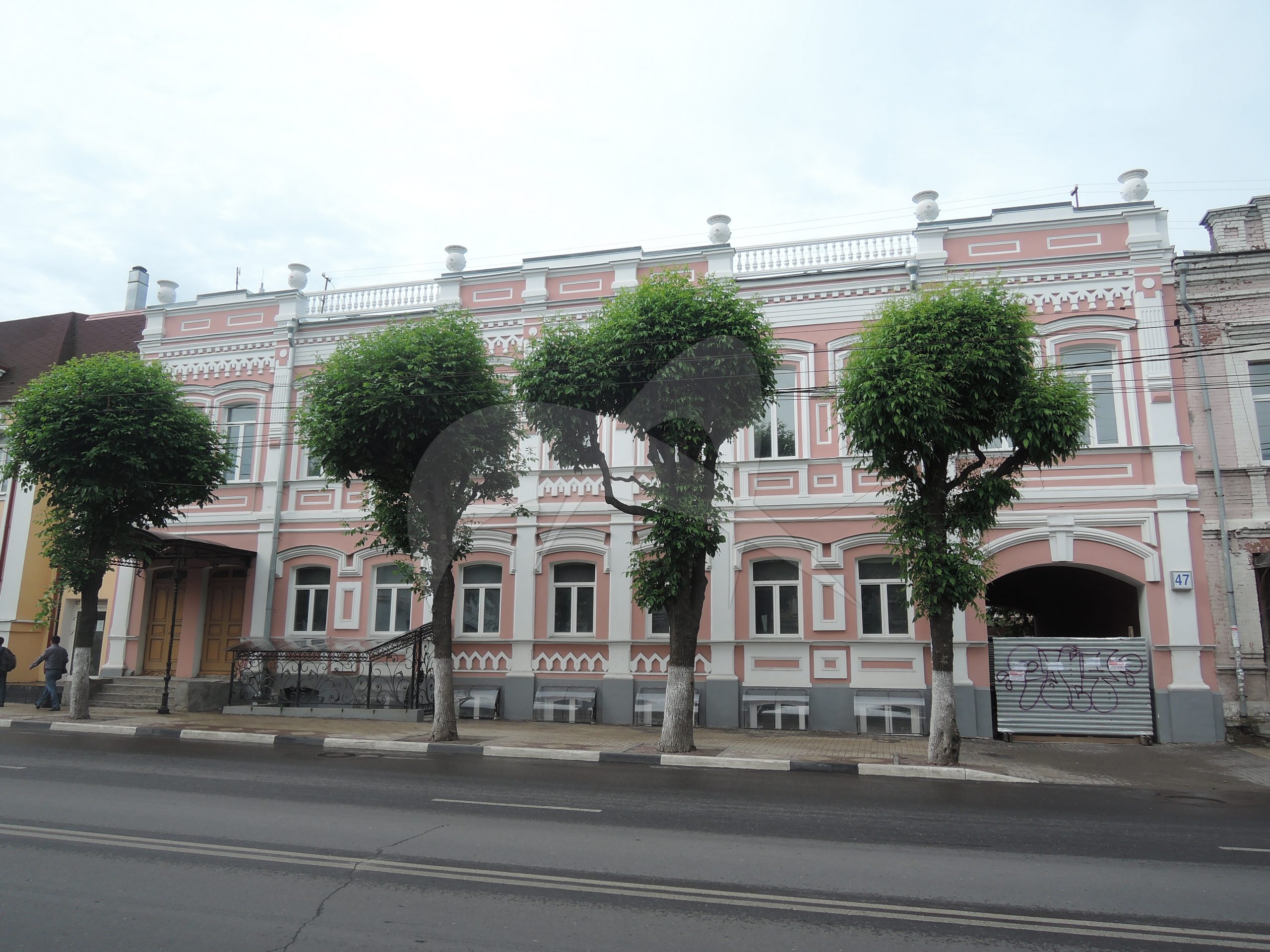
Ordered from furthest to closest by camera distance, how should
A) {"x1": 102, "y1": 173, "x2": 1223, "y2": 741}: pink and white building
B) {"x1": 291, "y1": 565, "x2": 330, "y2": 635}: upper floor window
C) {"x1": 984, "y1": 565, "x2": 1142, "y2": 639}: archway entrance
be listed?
{"x1": 291, "y1": 565, "x2": 330, "y2": 635}: upper floor window
{"x1": 984, "y1": 565, "x2": 1142, "y2": 639}: archway entrance
{"x1": 102, "y1": 173, "x2": 1223, "y2": 741}: pink and white building

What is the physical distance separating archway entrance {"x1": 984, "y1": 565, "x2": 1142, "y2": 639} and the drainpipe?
1.62m

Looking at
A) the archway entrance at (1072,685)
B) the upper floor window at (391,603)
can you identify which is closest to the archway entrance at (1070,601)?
the archway entrance at (1072,685)

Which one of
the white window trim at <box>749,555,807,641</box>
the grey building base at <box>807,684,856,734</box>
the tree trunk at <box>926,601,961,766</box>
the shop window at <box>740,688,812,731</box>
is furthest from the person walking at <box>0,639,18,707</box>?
the tree trunk at <box>926,601,961,766</box>

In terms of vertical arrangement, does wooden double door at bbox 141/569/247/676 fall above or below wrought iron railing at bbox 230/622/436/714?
above

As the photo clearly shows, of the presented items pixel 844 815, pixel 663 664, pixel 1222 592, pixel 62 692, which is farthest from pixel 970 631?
pixel 62 692

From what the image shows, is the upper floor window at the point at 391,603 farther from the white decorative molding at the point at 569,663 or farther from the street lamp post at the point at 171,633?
the street lamp post at the point at 171,633

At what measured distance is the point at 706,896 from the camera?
573 centimetres

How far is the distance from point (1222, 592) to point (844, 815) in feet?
37.7

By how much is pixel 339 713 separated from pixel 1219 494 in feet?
58.0

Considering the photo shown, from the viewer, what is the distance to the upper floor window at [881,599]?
1727 centimetres

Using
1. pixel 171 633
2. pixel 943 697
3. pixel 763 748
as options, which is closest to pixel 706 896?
pixel 943 697

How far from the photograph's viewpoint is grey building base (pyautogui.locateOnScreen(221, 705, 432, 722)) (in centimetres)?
1792

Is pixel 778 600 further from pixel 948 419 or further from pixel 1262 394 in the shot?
pixel 1262 394

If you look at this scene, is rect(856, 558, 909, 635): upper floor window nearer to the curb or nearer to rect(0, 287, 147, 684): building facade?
the curb
